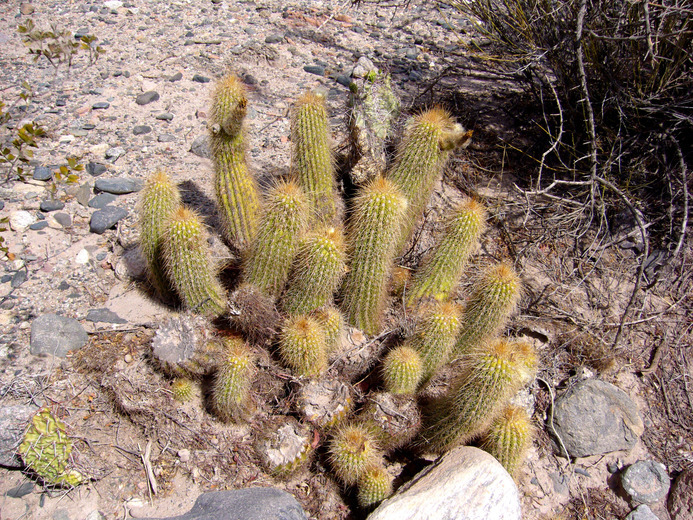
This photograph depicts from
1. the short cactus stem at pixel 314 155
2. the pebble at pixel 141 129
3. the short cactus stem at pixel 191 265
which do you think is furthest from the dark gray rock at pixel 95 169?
the short cactus stem at pixel 314 155

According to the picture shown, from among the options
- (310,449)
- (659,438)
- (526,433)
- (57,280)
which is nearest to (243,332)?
(310,449)

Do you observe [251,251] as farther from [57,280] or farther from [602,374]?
[602,374]

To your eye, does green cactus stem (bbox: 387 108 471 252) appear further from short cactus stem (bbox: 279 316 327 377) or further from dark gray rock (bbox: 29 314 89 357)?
dark gray rock (bbox: 29 314 89 357)

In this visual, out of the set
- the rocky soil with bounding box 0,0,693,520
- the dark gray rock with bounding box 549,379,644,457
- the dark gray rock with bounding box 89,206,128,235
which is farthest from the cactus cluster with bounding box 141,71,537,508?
the dark gray rock with bounding box 89,206,128,235

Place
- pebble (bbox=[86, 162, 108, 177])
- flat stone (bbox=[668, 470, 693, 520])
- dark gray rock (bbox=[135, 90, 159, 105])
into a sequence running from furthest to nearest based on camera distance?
dark gray rock (bbox=[135, 90, 159, 105]) → pebble (bbox=[86, 162, 108, 177]) → flat stone (bbox=[668, 470, 693, 520])

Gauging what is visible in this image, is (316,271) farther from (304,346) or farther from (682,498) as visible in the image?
(682,498)

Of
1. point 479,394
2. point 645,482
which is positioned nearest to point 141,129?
point 479,394
